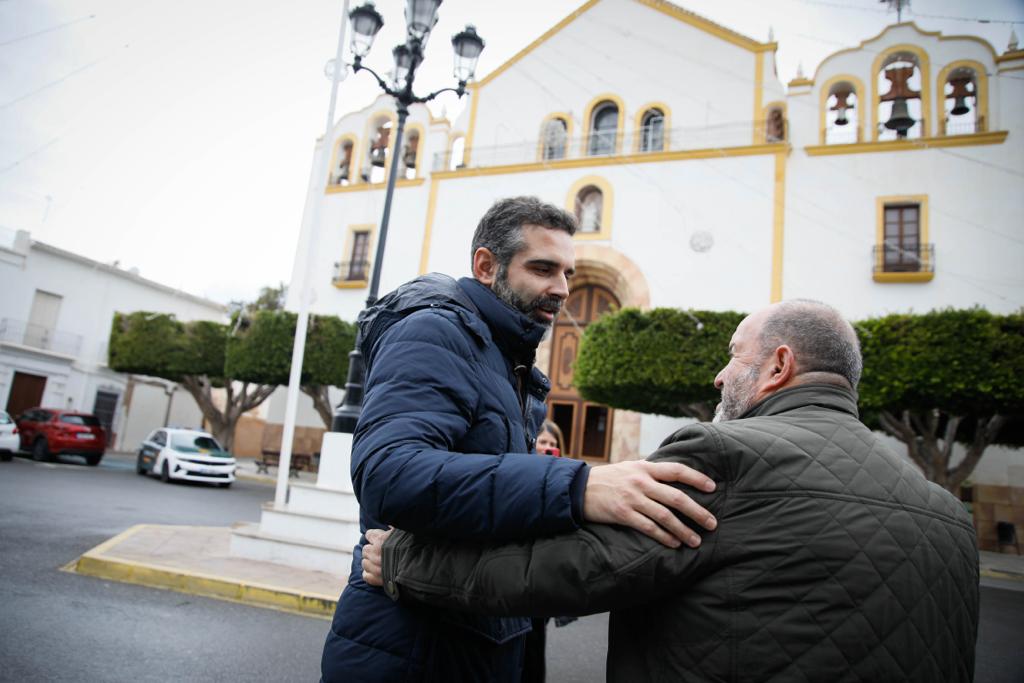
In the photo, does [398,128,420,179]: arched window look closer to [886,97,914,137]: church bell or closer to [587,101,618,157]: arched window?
[587,101,618,157]: arched window

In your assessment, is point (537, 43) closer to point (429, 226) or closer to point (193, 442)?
point (429, 226)

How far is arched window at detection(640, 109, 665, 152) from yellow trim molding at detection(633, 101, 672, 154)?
0.17ft

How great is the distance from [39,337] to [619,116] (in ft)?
77.6

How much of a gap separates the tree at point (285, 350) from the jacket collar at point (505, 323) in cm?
1793

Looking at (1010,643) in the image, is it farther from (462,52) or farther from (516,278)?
(462,52)

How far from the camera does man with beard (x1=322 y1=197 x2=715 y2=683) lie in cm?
113

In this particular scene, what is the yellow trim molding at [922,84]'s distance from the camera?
54.5ft

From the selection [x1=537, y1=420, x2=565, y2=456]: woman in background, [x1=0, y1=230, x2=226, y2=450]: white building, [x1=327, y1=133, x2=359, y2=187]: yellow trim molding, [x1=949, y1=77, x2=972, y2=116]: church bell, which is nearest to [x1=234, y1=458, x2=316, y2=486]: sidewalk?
[x1=0, y1=230, x2=226, y2=450]: white building

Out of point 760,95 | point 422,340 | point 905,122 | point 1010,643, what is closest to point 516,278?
point 422,340

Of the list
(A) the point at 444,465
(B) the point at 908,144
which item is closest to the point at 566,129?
(B) the point at 908,144

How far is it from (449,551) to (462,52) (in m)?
8.47

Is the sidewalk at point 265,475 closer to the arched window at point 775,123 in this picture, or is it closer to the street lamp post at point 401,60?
the street lamp post at point 401,60

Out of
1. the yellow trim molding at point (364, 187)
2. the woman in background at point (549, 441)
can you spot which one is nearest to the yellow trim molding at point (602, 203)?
the yellow trim molding at point (364, 187)

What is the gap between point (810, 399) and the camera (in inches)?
52.0
